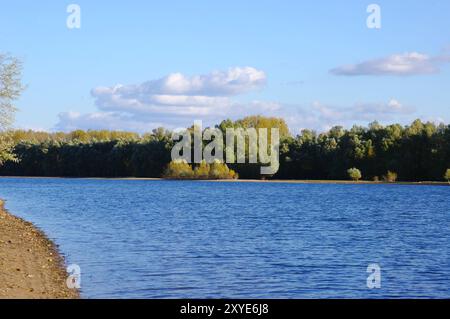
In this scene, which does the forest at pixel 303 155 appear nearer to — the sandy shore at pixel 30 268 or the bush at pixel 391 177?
the bush at pixel 391 177

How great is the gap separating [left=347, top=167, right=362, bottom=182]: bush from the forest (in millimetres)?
529

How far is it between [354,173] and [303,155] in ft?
34.9

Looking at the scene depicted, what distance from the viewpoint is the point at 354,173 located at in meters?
117

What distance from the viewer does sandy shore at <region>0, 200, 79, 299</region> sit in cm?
1834

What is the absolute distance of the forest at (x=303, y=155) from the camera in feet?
374

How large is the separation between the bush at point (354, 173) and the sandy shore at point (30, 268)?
88.9 m

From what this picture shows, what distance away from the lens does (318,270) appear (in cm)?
2378

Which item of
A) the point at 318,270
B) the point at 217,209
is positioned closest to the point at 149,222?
the point at 217,209

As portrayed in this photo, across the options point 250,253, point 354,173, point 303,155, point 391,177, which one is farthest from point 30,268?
point 303,155

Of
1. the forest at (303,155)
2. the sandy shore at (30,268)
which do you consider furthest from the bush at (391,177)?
the sandy shore at (30,268)

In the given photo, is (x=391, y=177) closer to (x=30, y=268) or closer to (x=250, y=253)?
(x=250, y=253)

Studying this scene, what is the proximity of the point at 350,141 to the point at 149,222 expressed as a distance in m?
80.2

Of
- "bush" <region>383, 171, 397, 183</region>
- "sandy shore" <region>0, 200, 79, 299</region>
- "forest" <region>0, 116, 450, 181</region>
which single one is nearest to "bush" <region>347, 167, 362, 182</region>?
"forest" <region>0, 116, 450, 181</region>
